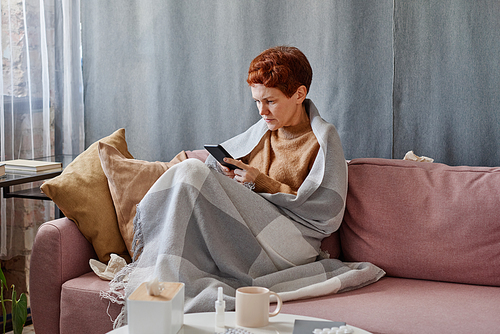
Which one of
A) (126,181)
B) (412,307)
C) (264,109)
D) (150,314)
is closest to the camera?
(150,314)

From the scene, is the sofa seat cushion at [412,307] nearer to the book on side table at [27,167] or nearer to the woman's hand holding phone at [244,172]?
the woman's hand holding phone at [244,172]

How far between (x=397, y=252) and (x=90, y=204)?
3.57 feet

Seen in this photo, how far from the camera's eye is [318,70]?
225 cm

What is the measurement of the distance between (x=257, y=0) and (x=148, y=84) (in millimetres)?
737

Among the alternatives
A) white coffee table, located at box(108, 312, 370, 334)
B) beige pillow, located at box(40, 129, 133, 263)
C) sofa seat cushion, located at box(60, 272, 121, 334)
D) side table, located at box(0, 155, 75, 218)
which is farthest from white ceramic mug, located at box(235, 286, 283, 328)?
side table, located at box(0, 155, 75, 218)

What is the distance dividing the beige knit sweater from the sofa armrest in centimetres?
68

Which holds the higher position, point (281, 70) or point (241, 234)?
point (281, 70)

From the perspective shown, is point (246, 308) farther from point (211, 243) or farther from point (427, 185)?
point (427, 185)

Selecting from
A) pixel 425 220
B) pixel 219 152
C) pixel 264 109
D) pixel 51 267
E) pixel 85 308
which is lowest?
pixel 85 308

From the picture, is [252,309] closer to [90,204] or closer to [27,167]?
[90,204]

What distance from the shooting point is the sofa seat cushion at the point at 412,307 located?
130 centimetres

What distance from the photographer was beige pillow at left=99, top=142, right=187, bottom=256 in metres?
1.77

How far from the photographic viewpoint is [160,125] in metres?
2.62

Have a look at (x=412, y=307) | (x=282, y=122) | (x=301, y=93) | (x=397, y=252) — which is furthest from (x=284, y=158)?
(x=412, y=307)
